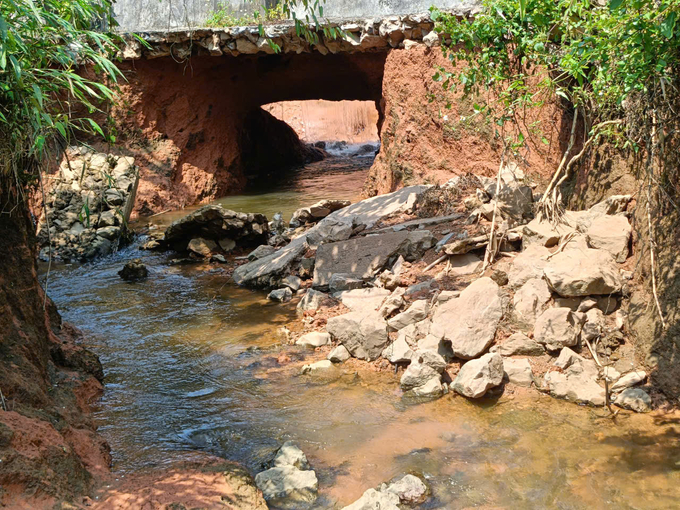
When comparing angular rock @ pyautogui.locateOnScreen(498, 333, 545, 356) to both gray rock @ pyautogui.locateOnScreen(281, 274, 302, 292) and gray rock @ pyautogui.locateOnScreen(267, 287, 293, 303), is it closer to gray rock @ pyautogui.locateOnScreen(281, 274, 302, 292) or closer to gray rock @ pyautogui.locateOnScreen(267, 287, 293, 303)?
gray rock @ pyautogui.locateOnScreen(267, 287, 293, 303)

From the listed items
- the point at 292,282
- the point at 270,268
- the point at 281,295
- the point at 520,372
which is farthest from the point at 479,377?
the point at 270,268

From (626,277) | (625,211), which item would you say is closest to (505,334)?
(626,277)

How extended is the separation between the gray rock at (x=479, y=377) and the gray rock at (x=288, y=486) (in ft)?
4.17

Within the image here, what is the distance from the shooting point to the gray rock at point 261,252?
26.1 feet

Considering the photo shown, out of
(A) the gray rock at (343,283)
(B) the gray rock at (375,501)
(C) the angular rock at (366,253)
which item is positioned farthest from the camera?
(C) the angular rock at (366,253)

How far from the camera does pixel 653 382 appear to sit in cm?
409

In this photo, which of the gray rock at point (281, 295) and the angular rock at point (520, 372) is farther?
the gray rock at point (281, 295)

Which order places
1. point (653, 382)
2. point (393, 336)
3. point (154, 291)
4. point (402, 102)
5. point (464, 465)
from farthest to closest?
point (402, 102) < point (154, 291) < point (393, 336) < point (653, 382) < point (464, 465)

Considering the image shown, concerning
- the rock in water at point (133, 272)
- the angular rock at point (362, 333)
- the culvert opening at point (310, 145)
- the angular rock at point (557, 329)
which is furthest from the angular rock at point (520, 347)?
the culvert opening at point (310, 145)

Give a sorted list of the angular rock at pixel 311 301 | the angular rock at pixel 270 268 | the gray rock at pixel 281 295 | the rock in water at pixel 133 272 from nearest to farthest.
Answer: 1. the angular rock at pixel 311 301
2. the gray rock at pixel 281 295
3. the angular rock at pixel 270 268
4. the rock in water at pixel 133 272

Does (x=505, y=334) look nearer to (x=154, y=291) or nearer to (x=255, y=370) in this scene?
(x=255, y=370)

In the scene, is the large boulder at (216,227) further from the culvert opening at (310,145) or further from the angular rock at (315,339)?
the culvert opening at (310,145)

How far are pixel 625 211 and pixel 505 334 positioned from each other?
1433 mm

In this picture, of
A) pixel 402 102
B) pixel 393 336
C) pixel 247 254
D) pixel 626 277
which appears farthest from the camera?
pixel 402 102
